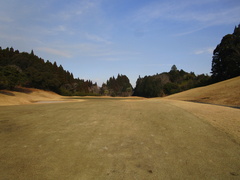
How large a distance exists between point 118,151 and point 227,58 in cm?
4390

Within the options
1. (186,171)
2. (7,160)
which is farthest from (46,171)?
(186,171)

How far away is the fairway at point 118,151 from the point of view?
3.41 meters

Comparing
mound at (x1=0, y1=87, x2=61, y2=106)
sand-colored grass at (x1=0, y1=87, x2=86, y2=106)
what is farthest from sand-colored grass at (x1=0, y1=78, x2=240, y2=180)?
sand-colored grass at (x1=0, y1=87, x2=86, y2=106)

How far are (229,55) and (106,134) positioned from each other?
1730 inches

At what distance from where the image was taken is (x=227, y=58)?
125 ft

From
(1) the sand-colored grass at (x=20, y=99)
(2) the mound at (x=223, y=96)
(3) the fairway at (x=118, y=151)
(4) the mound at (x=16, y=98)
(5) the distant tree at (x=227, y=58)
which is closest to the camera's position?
(3) the fairway at (x=118, y=151)

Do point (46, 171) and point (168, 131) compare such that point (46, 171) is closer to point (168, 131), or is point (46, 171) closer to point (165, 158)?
point (165, 158)

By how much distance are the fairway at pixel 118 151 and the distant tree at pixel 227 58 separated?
3867cm

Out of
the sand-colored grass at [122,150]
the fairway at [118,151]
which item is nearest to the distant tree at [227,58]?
the sand-colored grass at [122,150]

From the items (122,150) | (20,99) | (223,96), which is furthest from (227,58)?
(20,99)

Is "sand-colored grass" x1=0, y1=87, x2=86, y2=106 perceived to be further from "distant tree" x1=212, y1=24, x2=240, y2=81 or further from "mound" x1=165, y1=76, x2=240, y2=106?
"distant tree" x1=212, y1=24, x2=240, y2=81

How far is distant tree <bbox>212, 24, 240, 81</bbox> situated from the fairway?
38669 mm

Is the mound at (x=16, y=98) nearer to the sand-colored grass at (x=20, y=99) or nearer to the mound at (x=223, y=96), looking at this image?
the sand-colored grass at (x=20, y=99)

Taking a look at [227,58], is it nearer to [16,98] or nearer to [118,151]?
[118,151]
